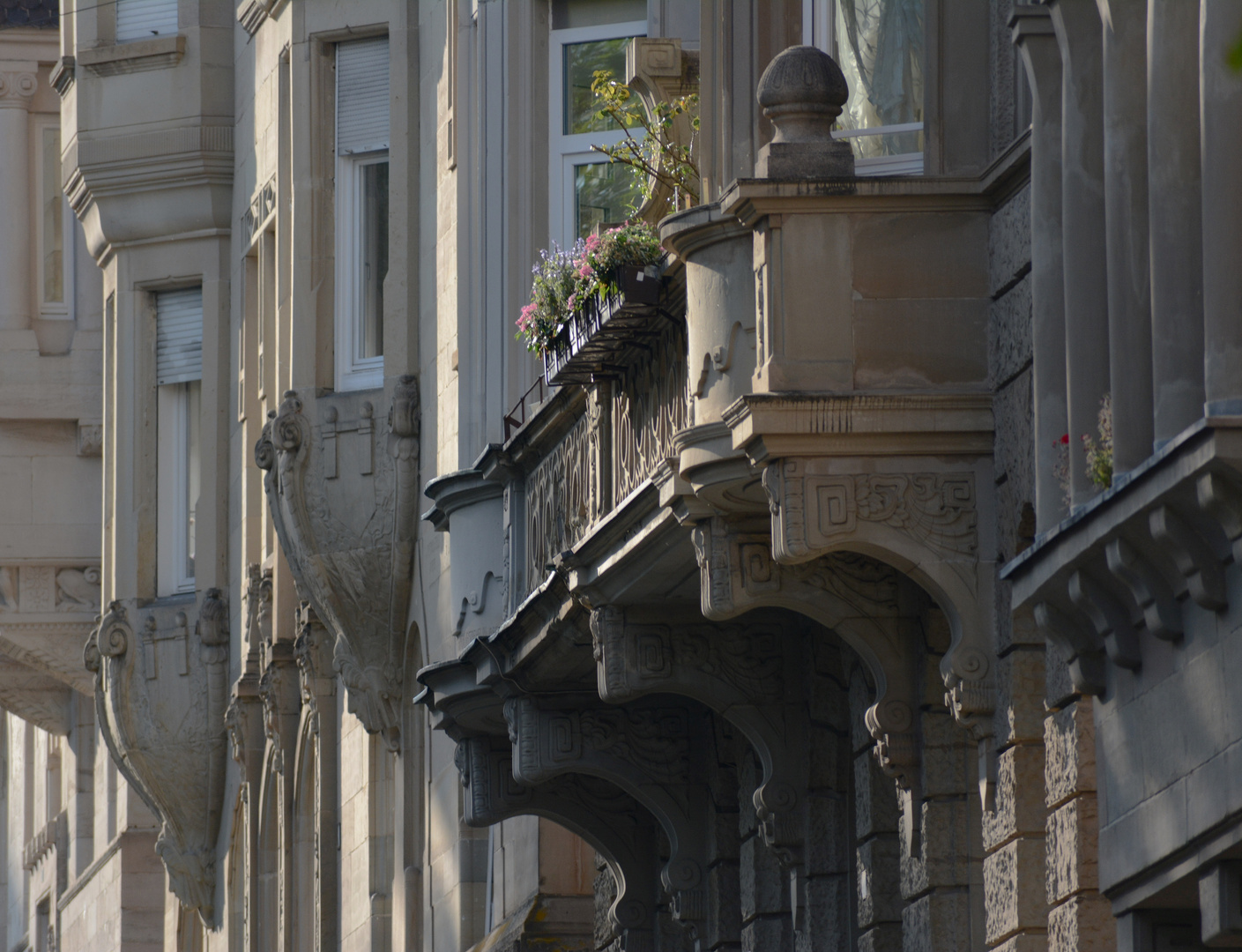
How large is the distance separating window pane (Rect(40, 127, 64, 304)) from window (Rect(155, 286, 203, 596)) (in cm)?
486

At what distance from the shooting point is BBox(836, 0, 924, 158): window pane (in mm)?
15742

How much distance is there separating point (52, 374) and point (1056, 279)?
2651 centimetres

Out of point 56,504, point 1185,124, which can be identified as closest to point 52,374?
point 56,504

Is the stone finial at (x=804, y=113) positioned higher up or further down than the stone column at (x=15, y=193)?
further down

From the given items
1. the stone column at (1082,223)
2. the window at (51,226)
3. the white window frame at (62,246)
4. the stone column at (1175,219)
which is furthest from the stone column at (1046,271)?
the window at (51,226)

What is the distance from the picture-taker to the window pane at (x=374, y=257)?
27531 millimetres

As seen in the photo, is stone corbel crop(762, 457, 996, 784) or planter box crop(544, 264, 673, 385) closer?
stone corbel crop(762, 457, 996, 784)

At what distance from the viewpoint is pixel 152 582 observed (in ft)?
114

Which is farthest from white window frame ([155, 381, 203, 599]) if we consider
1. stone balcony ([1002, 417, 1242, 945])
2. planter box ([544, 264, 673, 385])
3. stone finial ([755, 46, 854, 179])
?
stone balcony ([1002, 417, 1242, 945])

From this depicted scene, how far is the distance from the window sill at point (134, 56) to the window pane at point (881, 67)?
721 inches

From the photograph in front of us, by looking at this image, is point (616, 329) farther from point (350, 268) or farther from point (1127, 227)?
point (350, 268)

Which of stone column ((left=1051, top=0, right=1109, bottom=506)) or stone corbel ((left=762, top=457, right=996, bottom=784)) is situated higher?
stone column ((left=1051, top=0, right=1109, bottom=506))

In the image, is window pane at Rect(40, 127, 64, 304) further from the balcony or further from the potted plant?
the balcony

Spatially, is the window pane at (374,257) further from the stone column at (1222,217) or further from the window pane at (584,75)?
the stone column at (1222,217)
